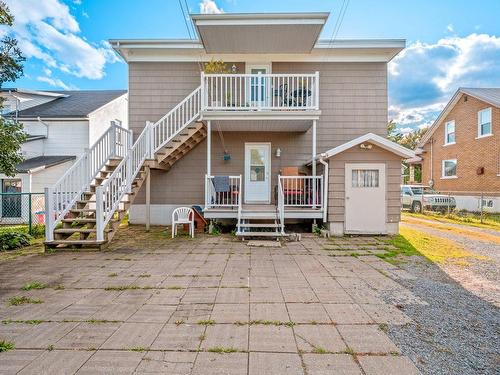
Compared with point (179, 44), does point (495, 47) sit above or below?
above

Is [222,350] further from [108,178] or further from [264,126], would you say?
[264,126]

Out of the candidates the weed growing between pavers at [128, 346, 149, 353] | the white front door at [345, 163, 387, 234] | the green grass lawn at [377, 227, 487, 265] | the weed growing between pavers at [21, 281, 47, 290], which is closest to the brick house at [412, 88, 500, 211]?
the green grass lawn at [377, 227, 487, 265]

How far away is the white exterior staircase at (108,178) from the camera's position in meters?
6.48

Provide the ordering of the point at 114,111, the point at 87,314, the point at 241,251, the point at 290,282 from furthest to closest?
the point at 114,111, the point at 241,251, the point at 290,282, the point at 87,314

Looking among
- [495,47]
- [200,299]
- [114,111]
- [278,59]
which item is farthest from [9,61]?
[495,47]

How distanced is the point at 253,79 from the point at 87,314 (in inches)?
343

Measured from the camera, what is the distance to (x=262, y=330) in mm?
2824

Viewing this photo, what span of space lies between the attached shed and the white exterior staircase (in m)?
4.63

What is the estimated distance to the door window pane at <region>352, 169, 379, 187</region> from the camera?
825 cm

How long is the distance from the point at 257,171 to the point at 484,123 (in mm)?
13754

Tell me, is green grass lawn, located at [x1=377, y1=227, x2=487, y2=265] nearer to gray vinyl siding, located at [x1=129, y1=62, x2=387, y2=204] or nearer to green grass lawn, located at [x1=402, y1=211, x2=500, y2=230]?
gray vinyl siding, located at [x1=129, y1=62, x2=387, y2=204]

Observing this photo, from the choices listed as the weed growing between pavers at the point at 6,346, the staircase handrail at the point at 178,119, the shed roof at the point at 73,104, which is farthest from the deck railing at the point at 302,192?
the shed roof at the point at 73,104

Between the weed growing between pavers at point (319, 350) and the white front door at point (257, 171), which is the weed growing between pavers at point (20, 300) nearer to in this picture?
the weed growing between pavers at point (319, 350)

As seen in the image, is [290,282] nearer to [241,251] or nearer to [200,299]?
[200,299]
